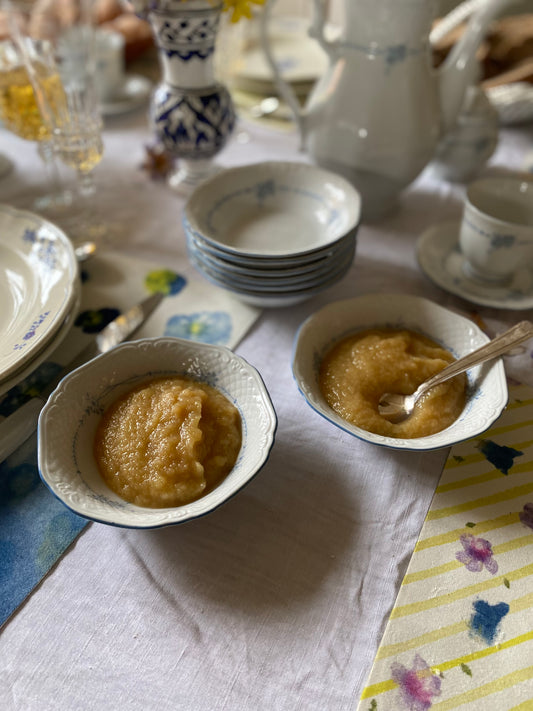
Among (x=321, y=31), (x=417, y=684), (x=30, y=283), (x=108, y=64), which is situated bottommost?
(x=417, y=684)

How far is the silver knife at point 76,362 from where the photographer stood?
2.22 ft

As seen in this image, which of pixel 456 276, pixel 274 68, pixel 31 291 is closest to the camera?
pixel 31 291

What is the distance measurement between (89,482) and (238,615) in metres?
0.21

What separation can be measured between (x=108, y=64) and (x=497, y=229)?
3.40ft

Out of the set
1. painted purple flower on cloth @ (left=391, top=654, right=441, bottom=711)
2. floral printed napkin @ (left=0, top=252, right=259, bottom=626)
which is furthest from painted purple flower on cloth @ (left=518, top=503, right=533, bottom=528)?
floral printed napkin @ (left=0, top=252, right=259, bottom=626)

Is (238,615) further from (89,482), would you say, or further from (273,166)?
(273,166)

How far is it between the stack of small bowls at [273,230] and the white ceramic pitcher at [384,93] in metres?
0.11

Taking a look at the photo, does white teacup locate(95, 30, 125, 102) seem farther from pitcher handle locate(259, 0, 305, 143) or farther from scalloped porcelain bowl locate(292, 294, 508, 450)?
scalloped porcelain bowl locate(292, 294, 508, 450)

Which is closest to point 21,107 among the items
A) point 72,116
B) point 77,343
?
point 72,116

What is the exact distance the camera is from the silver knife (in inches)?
26.6

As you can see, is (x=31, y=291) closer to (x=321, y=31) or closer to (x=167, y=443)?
(x=167, y=443)

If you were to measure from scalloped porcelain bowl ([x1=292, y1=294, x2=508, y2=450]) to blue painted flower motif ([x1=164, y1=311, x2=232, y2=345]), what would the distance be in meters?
0.16

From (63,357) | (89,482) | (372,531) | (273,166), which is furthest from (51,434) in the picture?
(273,166)

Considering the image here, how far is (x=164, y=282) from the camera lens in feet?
3.14
